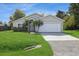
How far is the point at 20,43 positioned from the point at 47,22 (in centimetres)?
370

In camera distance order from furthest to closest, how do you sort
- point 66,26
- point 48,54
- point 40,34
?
point 40,34 < point 66,26 < point 48,54

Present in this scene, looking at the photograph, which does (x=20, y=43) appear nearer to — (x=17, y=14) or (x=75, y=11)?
(x=17, y=14)

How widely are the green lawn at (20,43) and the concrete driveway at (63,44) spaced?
35 centimetres

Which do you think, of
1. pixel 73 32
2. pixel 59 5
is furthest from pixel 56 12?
pixel 73 32

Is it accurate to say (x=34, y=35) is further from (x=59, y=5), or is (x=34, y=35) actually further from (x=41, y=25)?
(x=59, y=5)

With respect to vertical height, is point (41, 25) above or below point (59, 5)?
below

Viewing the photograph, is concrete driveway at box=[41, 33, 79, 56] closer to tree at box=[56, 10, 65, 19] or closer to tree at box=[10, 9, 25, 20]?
tree at box=[56, 10, 65, 19]

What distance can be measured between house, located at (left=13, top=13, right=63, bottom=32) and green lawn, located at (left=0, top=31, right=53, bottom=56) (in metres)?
0.74

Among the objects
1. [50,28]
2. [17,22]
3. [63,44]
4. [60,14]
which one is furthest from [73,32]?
[17,22]

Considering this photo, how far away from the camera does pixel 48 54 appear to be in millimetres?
10516

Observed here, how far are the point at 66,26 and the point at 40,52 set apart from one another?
4209mm

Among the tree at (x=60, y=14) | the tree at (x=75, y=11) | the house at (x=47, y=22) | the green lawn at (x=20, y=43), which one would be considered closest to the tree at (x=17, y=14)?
the house at (x=47, y=22)

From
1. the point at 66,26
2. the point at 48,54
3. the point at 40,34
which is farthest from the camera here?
the point at 40,34

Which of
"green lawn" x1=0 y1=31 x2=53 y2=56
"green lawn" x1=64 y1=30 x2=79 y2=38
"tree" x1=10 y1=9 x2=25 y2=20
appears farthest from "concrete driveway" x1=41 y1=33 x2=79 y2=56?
"tree" x1=10 y1=9 x2=25 y2=20
